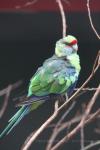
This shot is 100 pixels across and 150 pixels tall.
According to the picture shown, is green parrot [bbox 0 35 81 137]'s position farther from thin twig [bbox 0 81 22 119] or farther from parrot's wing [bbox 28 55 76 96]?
thin twig [bbox 0 81 22 119]

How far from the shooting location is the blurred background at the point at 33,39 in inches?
115

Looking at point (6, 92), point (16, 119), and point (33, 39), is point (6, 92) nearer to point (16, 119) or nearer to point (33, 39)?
point (16, 119)

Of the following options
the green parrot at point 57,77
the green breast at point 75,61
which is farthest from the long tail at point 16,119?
the green breast at point 75,61

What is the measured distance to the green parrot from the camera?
2732 millimetres

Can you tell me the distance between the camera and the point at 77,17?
116 inches

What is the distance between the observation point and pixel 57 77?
2785mm

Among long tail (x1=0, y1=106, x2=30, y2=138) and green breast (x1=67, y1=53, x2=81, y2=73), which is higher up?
green breast (x1=67, y1=53, x2=81, y2=73)

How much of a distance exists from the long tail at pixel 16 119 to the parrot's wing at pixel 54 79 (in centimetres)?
9

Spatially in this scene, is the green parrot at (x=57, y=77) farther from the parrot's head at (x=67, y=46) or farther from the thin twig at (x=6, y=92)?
the thin twig at (x=6, y=92)

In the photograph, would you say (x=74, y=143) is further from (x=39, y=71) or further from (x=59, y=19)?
(x=59, y=19)

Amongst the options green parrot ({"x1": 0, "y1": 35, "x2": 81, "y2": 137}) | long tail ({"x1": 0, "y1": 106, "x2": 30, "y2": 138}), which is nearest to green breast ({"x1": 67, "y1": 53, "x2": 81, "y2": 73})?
green parrot ({"x1": 0, "y1": 35, "x2": 81, "y2": 137})

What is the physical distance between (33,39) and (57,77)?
0.31 meters

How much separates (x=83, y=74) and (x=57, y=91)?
7.6 inches

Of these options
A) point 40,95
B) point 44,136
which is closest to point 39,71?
point 40,95
